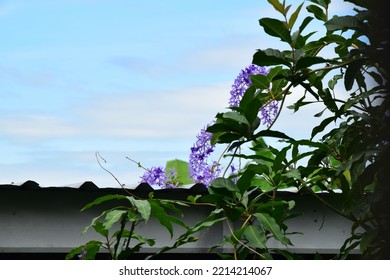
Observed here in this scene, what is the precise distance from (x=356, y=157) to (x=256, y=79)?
0.41 meters

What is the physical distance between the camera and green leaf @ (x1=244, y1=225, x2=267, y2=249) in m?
1.84

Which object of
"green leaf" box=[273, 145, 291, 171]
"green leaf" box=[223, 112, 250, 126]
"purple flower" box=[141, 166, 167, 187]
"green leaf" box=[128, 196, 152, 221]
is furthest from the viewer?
"purple flower" box=[141, 166, 167, 187]

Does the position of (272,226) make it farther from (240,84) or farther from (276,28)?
(240,84)

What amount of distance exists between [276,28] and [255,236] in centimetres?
58

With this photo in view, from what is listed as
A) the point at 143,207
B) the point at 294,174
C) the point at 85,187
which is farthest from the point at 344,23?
the point at 85,187

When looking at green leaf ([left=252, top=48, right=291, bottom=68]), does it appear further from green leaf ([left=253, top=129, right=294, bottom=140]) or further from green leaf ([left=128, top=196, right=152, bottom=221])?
green leaf ([left=128, top=196, right=152, bottom=221])

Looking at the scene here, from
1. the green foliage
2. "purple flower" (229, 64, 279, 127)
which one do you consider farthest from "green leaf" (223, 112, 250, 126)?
"purple flower" (229, 64, 279, 127)

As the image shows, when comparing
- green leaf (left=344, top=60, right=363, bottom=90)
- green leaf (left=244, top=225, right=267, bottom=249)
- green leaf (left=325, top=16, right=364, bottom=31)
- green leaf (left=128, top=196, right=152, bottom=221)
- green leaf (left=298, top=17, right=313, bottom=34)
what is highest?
green leaf (left=298, top=17, right=313, bottom=34)

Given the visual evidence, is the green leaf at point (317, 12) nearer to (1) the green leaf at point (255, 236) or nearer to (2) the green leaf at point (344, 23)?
(2) the green leaf at point (344, 23)

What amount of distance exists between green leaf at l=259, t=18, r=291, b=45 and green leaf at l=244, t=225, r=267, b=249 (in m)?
0.54

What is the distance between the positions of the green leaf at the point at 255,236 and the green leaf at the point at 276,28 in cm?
54

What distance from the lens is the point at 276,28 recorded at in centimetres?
195

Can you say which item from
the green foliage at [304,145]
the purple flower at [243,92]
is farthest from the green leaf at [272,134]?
the purple flower at [243,92]

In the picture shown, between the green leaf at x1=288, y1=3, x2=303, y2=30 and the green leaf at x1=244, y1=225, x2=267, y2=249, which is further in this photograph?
the green leaf at x1=288, y1=3, x2=303, y2=30
